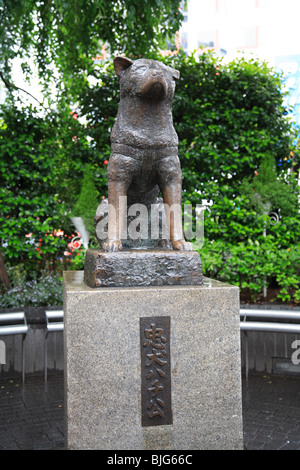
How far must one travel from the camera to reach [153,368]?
8.89 feet

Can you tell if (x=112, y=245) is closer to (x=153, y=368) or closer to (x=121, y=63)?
(x=153, y=368)

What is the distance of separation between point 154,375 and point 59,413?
184cm

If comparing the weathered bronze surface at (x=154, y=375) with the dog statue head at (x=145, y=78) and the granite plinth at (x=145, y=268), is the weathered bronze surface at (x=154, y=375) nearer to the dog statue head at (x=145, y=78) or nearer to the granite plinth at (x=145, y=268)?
the granite plinth at (x=145, y=268)

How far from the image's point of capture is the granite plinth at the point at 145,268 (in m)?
2.82

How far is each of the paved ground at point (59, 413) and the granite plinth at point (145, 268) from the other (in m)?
1.43

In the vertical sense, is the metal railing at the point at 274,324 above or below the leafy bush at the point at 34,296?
below

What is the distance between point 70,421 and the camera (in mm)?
2615

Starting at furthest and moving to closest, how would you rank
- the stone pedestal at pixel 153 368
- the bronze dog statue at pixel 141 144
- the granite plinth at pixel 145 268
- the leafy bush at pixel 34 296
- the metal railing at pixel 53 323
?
the leafy bush at pixel 34 296 < the metal railing at pixel 53 323 < the bronze dog statue at pixel 141 144 < the granite plinth at pixel 145 268 < the stone pedestal at pixel 153 368

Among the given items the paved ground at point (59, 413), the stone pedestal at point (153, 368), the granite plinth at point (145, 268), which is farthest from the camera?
the paved ground at point (59, 413)

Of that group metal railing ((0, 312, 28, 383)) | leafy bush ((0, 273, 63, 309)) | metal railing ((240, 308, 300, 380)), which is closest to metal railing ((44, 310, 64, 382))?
metal railing ((0, 312, 28, 383))

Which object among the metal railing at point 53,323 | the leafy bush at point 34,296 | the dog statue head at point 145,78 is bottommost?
the metal railing at point 53,323
